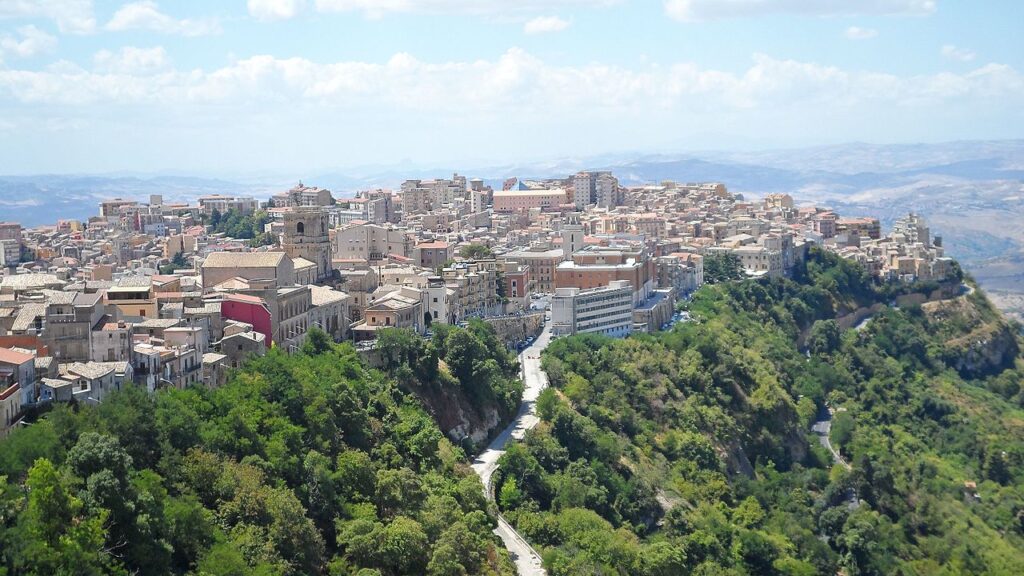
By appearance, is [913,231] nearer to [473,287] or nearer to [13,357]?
[473,287]

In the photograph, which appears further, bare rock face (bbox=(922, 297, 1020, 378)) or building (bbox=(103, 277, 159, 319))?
bare rock face (bbox=(922, 297, 1020, 378))

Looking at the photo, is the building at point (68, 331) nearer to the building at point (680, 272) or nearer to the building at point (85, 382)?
the building at point (85, 382)

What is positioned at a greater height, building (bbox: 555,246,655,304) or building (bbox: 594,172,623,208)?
building (bbox: 594,172,623,208)

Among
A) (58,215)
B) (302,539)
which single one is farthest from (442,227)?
(58,215)

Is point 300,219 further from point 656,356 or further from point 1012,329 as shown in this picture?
point 1012,329

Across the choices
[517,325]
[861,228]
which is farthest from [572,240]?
[861,228]

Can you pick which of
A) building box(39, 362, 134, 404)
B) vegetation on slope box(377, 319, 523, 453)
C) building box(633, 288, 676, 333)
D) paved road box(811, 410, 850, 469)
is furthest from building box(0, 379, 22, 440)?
paved road box(811, 410, 850, 469)

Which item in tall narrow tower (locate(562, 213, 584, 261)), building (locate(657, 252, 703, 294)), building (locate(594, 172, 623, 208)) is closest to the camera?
tall narrow tower (locate(562, 213, 584, 261))

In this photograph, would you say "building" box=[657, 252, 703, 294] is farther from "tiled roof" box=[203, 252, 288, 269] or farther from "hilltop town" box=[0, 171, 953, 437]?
"tiled roof" box=[203, 252, 288, 269]
